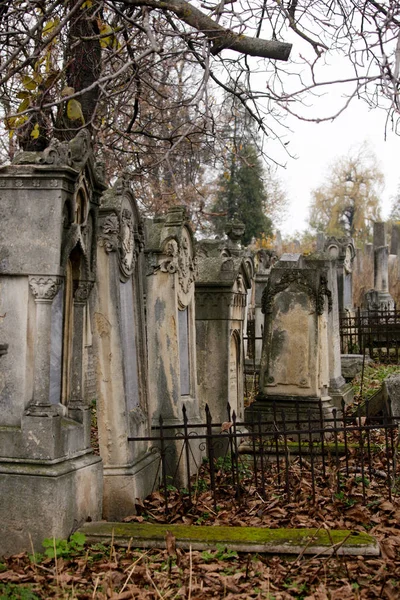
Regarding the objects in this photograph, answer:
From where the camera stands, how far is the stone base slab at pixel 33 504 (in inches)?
205

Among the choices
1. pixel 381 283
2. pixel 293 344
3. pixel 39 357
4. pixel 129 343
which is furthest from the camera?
pixel 381 283

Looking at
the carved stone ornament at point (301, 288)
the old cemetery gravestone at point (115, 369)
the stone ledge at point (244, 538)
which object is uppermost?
the carved stone ornament at point (301, 288)

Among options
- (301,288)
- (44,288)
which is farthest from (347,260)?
(44,288)

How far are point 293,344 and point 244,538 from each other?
5.13 metres

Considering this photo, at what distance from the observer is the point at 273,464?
816cm

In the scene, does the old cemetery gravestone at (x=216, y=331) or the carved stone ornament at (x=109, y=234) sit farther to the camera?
the old cemetery gravestone at (x=216, y=331)

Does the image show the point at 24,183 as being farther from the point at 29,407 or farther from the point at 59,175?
the point at 29,407

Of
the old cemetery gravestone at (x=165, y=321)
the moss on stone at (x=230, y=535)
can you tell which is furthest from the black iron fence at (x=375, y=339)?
the moss on stone at (x=230, y=535)

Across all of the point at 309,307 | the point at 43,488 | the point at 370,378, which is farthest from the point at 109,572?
the point at 370,378

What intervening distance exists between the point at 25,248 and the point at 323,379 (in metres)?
5.72

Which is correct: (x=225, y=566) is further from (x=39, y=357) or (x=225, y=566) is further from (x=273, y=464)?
(x=273, y=464)

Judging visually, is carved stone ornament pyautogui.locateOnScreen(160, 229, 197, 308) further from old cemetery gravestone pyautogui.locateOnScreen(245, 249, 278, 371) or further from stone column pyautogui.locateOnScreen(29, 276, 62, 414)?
old cemetery gravestone pyautogui.locateOnScreen(245, 249, 278, 371)

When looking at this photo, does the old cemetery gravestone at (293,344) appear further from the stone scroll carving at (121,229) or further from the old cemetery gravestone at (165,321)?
the stone scroll carving at (121,229)

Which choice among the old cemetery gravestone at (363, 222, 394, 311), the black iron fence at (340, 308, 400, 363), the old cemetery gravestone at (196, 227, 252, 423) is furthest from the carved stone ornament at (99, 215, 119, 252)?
the old cemetery gravestone at (363, 222, 394, 311)
